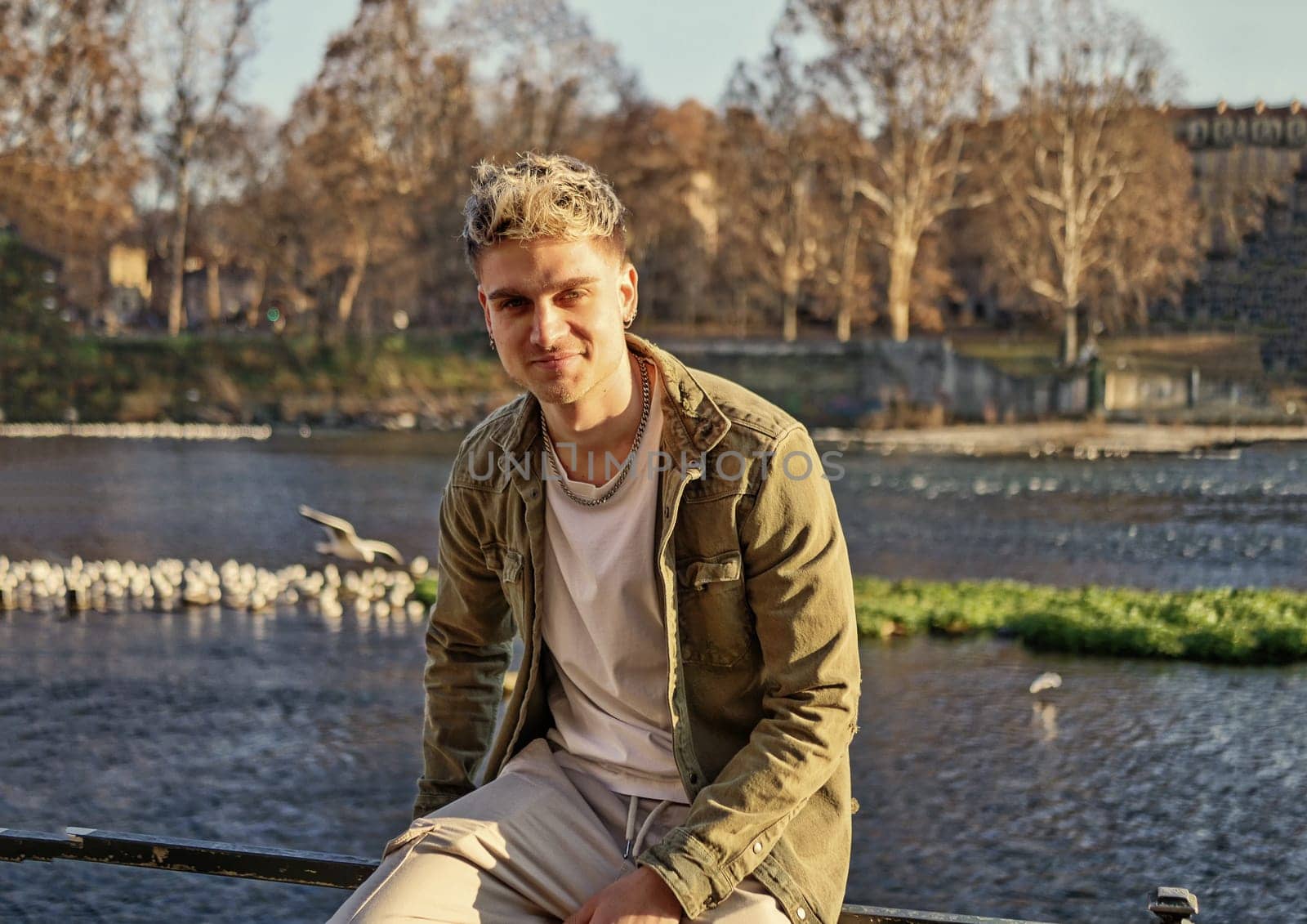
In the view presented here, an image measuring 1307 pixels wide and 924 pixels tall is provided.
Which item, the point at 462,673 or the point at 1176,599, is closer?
the point at 462,673

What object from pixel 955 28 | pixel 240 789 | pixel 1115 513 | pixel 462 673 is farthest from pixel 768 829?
pixel 955 28

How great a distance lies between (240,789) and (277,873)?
A: 4.77 metres

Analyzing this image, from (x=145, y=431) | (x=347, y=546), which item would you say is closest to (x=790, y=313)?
(x=145, y=431)

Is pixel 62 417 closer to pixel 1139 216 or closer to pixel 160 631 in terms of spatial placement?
pixel 1139 216

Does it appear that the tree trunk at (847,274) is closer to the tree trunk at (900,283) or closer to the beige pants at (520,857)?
the tree trunk at (900,283)

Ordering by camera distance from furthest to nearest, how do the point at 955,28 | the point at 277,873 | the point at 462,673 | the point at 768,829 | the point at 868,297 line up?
the point at 868,297
the point at 955,28
the point at 462,673
the point at 277,873
the point at 768,829

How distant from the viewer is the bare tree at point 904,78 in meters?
39.1

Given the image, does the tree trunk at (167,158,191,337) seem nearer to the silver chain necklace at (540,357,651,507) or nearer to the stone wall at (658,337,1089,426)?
the stone wall at (658,337,1089,426)

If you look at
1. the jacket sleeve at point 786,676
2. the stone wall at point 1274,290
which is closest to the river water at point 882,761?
the jacket sleeve at point 786,676

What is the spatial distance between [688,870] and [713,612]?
1.44 feet

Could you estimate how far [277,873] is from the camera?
2.70 m

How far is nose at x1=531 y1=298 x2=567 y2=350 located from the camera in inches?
101

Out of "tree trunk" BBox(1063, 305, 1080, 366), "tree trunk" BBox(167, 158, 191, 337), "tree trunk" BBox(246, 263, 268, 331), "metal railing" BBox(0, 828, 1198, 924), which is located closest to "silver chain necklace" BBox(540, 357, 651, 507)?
"metal railing" BBox(0, 828, 1198, 924)

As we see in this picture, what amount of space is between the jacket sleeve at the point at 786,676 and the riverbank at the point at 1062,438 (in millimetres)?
31682
